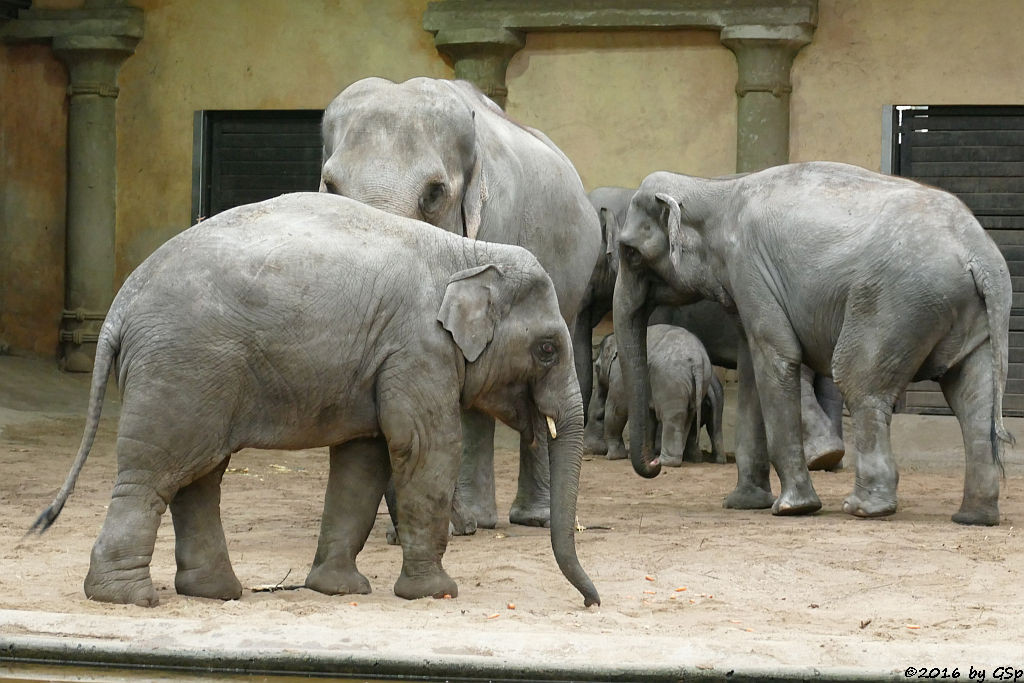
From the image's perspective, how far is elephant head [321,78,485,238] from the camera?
255 inches

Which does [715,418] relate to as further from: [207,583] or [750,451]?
[207,583]

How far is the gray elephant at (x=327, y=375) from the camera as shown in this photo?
496cm

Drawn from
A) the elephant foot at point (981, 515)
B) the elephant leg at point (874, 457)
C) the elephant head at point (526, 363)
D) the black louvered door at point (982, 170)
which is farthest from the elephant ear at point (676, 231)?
the black louvered door at point (982, 170)

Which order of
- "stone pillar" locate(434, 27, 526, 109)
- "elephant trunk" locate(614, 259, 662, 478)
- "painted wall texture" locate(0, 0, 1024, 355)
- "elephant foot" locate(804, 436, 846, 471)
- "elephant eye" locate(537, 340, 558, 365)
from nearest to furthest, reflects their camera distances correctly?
"elephant eye" locate(537, 340, 558, 365)
"elephant trunk" locate(614, 259, 662, 478)
"elephant foot" locate(804, 436, 846, 471)
"painted wall texture" locate(0, 0, 1024, 355)
"stone pillar" locate(434, 27, 526, 109)

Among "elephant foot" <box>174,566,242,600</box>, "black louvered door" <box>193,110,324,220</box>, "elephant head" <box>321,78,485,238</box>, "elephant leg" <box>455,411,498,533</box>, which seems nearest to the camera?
"elephant foot" <box>174,566,242,600</box>

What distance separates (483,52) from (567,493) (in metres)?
7.72

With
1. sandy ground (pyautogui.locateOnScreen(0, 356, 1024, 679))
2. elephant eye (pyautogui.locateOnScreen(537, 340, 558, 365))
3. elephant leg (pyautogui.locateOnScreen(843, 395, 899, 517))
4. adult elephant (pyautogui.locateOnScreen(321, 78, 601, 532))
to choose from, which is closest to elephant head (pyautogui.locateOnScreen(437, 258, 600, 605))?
elephant eye (pyautogui.locateOnScreen(537, 340, 558, 365))

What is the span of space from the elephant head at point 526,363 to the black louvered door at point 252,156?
26.9 ft

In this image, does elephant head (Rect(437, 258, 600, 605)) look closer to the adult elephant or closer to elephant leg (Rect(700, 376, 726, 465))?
the adult elephant

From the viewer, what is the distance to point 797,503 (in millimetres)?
7867

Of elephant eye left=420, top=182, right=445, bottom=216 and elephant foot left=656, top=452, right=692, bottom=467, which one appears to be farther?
elephant foot left=656, top=452, right=692, bottom=467

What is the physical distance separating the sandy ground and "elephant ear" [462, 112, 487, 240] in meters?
1.28

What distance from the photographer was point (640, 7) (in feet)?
40.9

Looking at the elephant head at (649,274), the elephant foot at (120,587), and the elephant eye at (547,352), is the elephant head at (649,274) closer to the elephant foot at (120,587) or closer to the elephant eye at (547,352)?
the elephant eye at (547,352)
